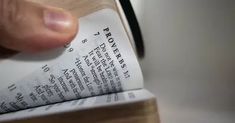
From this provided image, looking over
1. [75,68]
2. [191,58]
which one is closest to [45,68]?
[75,68]

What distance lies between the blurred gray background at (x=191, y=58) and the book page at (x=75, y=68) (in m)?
0.10

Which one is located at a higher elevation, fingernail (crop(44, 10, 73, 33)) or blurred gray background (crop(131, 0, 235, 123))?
fingernail (crop(44, 10, 73, 33))

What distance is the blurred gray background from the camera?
31cm

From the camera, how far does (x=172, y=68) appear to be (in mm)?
324

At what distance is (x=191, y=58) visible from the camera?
32 cm

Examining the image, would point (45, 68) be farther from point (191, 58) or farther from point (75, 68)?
point (191, 58)

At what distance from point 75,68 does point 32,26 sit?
47 mm

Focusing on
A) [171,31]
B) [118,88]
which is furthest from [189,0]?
[118,88]

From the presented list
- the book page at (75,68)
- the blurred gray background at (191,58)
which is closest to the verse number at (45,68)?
the book page at (75,68)

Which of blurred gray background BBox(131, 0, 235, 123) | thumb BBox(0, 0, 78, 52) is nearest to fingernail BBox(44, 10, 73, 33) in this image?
thumb BBox(0, 0, 78, 52)

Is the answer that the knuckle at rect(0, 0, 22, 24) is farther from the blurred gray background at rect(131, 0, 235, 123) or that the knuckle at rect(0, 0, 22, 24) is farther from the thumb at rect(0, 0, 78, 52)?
the blurred gray background at rect(131, 0, 235, 123)

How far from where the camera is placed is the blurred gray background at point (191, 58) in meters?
0.31

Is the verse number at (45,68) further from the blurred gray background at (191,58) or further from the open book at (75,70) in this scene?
the blurred gray background at (191,58)

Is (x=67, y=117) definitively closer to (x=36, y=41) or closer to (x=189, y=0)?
(x=36, y=41)
